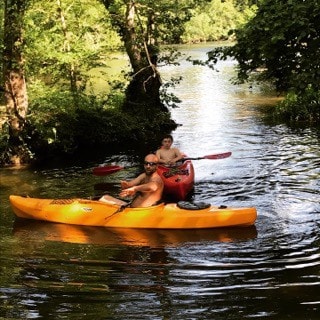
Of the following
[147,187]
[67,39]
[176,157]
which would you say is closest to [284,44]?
[147,187]

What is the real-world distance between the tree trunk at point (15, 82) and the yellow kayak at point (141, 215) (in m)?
4.11

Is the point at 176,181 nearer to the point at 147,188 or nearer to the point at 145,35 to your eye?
A: the point at 147,188

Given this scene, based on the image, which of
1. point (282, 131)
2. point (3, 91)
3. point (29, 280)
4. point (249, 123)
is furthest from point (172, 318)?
point (249, 123)

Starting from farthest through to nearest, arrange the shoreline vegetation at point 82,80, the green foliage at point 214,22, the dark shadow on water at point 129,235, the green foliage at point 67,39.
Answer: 1. the green foliage at point 214,22
2. the green foliage at point 67,39
3. the shoreline vegetation at point 82,80
4. the dark shadow on water at point 129,235

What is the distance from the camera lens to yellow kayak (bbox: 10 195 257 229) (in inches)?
323

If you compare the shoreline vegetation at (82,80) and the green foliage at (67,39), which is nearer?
the shoreline vegetation at (82,80)

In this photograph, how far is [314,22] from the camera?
710 centimetres

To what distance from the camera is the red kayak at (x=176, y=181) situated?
9.88 m

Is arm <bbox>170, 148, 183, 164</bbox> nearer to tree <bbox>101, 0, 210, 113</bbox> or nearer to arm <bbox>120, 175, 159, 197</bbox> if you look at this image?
arm <bbox>120, 175, 159, 197</bbox>

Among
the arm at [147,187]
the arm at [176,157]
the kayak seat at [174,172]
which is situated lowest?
the kayak seat at [174,172]

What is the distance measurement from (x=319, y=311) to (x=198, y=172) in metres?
7.11

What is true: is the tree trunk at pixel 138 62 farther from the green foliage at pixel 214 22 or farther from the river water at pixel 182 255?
the green foliage at pixel 214 22

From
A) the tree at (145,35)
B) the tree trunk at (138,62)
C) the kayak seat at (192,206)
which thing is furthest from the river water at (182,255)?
the tree at (145,35)

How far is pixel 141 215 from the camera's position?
8383 mm
